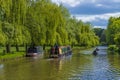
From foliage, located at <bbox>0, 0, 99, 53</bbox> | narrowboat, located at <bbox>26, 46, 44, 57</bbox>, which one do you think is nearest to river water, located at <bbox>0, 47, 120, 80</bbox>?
foliage, located at <bbox>0, 0, 99, 53</bbox>

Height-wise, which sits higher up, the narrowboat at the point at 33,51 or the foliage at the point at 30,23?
the foliage at the point at 30,23

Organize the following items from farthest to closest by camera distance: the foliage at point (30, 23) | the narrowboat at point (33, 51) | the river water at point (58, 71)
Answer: the narrowboat at point (33, 51), the foliage at point (30, 23), the river water at point (58, 71)

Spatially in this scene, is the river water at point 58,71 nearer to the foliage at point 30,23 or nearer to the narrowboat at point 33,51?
the foliage at point 30,23

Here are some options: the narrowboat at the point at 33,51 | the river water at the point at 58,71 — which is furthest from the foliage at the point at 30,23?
the river water at the point at 58,71

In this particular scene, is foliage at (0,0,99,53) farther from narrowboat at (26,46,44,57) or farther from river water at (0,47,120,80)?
river water at (0,47,120,80)

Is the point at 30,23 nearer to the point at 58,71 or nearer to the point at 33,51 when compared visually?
the point at 33,51

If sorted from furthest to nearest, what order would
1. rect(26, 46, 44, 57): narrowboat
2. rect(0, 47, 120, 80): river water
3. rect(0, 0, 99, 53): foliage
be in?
rect(26, 46, 44, 57): narrowboat, rect(0, 0, 99, 53): foliage, rect(0, 47, 120, 80): river water

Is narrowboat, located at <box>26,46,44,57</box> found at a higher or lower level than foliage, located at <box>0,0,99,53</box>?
lower

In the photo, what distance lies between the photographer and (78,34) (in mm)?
133375

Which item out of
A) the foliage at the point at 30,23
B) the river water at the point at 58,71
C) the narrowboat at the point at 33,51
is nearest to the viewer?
the river water at the point at 58,71

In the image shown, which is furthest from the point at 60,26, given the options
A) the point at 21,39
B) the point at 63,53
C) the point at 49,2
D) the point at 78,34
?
the point at 78,34

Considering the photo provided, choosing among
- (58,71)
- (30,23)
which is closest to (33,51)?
(30,23)

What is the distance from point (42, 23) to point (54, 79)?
40068mm

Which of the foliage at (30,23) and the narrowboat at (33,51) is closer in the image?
the foliage at (30,23)
